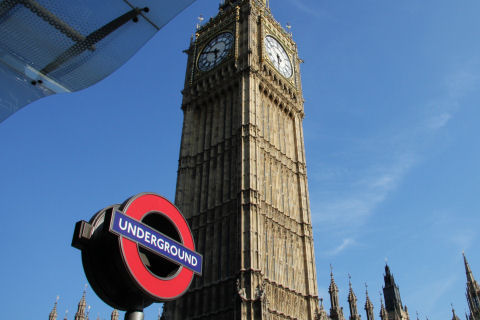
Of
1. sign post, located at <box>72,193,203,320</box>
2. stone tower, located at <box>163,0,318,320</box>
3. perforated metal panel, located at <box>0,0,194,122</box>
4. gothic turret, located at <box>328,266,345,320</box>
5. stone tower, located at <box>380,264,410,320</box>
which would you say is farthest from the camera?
stone tower, located at <box>380,264,410,320</box>

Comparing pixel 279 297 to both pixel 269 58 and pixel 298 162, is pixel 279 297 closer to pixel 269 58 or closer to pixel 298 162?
pixel 298 162

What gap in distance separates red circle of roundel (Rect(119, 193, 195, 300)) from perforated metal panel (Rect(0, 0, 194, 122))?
362cm

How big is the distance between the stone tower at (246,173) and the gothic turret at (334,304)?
6.87 feet

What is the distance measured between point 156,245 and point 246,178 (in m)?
31.1

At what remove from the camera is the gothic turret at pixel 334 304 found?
128 feet

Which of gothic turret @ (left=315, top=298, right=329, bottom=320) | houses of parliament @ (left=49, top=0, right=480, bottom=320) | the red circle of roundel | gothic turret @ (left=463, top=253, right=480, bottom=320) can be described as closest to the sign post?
the red circle of roundel

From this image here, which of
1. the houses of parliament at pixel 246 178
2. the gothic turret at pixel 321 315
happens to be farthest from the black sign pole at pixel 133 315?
the gothic turret at pixel 321 315

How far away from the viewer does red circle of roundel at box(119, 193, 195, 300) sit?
7.16m

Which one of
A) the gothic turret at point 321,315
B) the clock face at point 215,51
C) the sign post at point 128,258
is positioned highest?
the clock face at point 215,51

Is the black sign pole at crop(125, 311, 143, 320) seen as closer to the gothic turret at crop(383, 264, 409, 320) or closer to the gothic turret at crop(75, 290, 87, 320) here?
the gothic turret at crop(75, 290, 87, 320)

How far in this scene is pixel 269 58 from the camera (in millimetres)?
49625

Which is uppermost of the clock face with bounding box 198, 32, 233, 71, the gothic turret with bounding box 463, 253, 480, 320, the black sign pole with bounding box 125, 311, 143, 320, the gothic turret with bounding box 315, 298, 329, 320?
the clock face with bounding box 198, 32, 233, 71

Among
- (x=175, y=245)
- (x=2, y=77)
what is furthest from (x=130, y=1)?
(x=175, y=245)

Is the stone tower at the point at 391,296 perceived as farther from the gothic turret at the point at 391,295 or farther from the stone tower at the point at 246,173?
the stone tower at the point at 246,173
